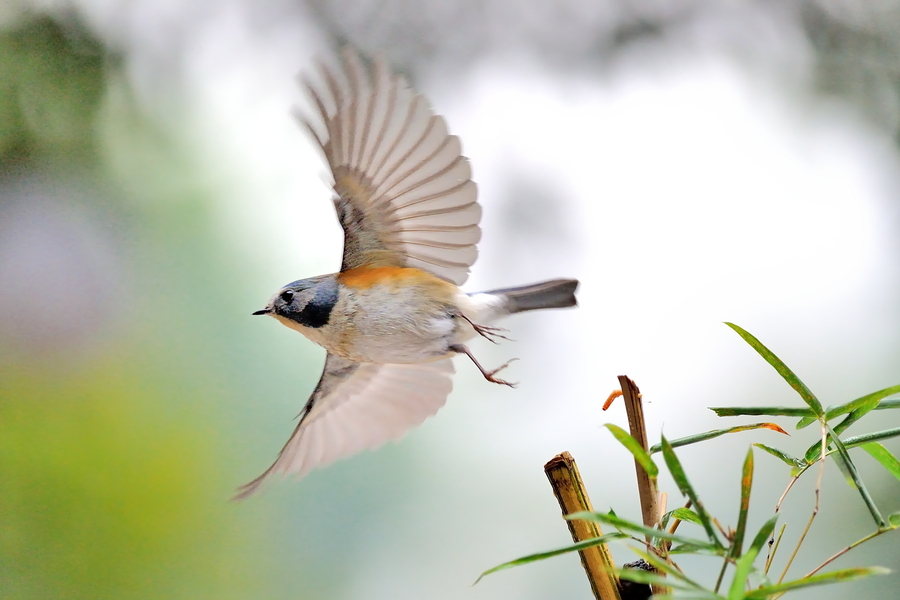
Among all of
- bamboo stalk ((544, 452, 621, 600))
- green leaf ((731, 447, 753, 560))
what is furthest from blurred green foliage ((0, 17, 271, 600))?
green leaf ((731, 447, 753, 560))

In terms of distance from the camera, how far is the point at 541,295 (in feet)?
2.24

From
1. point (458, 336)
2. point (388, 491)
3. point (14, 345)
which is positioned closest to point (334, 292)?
point (458, 336)

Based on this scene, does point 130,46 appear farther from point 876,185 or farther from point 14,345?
point 876,185

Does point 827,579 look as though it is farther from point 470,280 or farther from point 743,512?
point 470,280

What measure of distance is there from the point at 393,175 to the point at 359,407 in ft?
0.83

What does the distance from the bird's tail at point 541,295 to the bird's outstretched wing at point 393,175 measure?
0.17ft

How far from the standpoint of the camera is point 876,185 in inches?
55.6

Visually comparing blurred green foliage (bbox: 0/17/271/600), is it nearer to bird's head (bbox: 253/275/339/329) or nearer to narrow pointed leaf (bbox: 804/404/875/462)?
bird's head (bbox: 253/275/339/329)

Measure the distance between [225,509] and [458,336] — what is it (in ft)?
2.31

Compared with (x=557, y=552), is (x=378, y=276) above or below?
above

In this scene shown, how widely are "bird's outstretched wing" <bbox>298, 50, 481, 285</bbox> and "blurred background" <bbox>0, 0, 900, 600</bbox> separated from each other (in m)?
0.57

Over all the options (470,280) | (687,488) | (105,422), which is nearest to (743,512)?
(687,488)

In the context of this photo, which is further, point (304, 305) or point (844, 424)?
point (304, 305)

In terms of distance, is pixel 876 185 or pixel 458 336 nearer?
pixel 458 336
